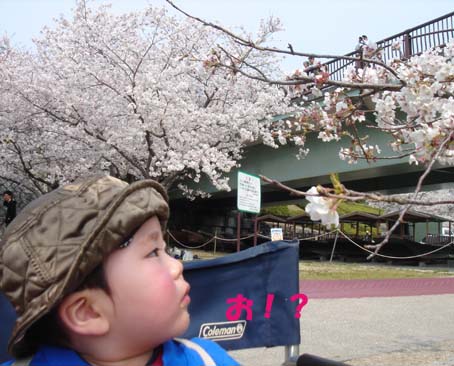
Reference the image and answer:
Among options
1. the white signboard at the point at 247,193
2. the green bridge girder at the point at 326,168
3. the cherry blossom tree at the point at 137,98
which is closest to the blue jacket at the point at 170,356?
the white signboard at the point at 247,193

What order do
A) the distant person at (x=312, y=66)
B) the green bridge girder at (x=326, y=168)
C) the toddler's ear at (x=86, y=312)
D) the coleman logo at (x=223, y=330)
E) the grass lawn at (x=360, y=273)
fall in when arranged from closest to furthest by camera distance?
the toddler's ear at (x=86, y=312) → the coleman logo at (x=223, y=330) → the distant person at (x=312, y=66) → the grass lawn at (x=360, y=273) → the green bridge girder at (x=326, y=168)

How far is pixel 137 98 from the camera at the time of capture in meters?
14.7

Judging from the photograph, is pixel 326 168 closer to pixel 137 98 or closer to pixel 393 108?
pixel 137 98

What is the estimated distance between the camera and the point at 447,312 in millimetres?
7449

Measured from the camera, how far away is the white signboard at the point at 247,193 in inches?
244

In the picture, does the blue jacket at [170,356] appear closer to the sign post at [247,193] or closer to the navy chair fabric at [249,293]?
the navy chair fabric at [249,293]

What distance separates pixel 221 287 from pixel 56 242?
4.42 feet

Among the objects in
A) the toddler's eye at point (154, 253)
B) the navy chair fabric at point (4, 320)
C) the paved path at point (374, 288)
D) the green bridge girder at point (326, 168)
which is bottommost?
the paved path at point (374, 288)

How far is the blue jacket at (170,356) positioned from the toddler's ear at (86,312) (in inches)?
2.9

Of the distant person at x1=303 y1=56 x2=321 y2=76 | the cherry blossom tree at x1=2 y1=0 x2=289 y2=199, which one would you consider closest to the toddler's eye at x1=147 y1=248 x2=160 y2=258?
the distant person at x1=303 y1=56 x2=321 y2=76

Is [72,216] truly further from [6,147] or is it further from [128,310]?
[6,147]

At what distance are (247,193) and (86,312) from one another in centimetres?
526

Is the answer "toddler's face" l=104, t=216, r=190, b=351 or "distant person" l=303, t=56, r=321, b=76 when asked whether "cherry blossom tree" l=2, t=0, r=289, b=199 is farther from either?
"toddler's face" l=104, t=216, r=190, b=351

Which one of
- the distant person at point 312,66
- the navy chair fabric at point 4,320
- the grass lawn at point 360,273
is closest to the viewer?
the navy chair fabric at point 4,320
